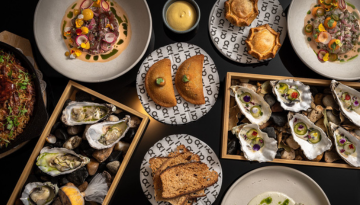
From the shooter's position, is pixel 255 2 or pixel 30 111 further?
pixel 255 2

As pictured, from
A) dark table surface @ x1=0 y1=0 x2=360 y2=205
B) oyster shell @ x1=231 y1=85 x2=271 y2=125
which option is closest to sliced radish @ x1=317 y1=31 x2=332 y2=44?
dark table surface @ x1=0 y1=0 x2=360 y2=205

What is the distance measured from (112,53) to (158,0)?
0.54m

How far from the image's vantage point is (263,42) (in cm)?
169

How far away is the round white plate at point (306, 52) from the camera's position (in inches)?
67.8

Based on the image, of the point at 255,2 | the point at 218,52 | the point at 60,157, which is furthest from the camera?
the point at 218,52

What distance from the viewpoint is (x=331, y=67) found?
177 centimetres

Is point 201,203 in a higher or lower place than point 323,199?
lower

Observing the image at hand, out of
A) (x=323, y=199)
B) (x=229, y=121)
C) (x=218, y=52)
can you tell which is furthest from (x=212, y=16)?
(x=323, y=199)

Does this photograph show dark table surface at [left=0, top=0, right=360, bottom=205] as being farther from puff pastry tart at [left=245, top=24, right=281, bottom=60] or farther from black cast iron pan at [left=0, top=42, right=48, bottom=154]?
black cast iron pan at [left=0, top=42, right=48, bottom=154]

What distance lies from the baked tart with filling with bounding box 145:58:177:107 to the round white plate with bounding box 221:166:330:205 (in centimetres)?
75

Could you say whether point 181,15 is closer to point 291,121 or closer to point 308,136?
point 291,121

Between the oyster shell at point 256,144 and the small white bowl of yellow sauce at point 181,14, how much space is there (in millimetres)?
812

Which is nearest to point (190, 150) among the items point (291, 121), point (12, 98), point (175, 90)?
point (175, 90)

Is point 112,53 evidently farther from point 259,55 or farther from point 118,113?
point 259,55
